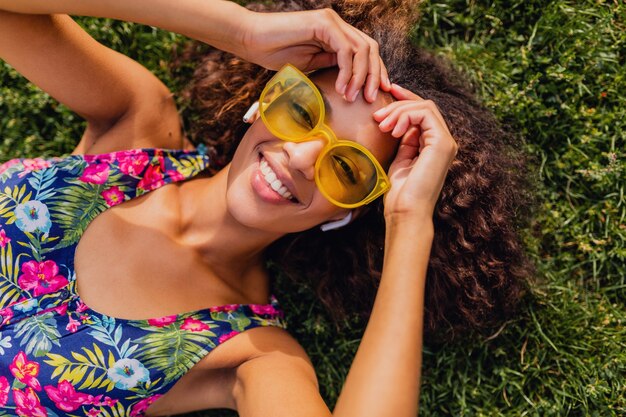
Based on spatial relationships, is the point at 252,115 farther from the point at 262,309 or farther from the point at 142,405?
the point at 142,405

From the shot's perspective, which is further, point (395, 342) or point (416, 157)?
point (416, 157)

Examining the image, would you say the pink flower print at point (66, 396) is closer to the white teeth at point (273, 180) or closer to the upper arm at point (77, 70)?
the upper arm at point (77, 70)

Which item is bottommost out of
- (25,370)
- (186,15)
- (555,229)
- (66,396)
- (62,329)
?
(555,229)

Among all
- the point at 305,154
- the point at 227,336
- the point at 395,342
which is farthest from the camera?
the point at 227,336

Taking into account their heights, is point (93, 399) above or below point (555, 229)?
above

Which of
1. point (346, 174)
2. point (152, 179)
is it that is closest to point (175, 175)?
point (152, 179)

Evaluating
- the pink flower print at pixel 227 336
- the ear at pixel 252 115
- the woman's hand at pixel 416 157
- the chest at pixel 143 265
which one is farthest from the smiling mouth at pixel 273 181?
the pink flower print at pixel 227 336

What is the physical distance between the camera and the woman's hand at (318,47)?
254cm

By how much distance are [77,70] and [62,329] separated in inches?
49.9

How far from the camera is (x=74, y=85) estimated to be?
2.92 metres

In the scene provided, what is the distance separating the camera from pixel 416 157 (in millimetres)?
2662

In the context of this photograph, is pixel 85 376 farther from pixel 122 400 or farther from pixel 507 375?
pixel 507 375

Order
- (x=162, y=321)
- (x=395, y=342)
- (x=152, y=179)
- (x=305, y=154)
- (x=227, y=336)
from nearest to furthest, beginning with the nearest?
(x=395, y=342) < (x=305, y=154) < (x=162, y=321) < (x=227, y=336) < (x=152, y=179)

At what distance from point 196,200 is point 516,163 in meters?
1.79
